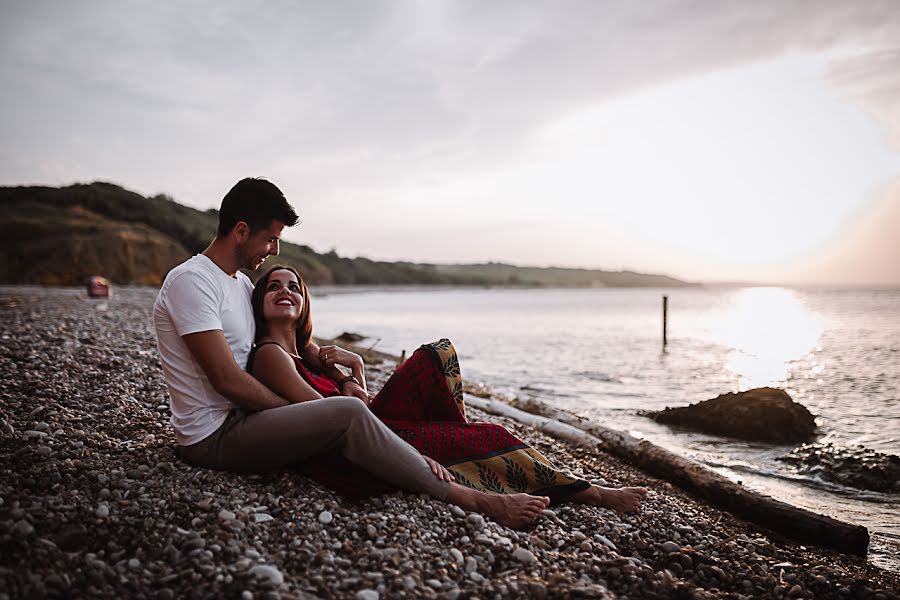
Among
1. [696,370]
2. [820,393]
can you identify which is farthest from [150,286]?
[820,393]

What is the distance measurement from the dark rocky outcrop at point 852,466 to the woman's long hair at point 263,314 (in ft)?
24.4

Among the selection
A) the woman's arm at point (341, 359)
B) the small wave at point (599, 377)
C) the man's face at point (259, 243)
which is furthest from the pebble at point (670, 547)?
the small wave at point (599, 377)

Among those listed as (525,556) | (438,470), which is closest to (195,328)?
(438,470)

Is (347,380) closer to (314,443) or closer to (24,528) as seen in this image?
(314,443)

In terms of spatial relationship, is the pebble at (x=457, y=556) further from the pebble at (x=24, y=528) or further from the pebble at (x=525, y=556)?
the pebble at (x=24, y=528)

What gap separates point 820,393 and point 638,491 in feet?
38.8

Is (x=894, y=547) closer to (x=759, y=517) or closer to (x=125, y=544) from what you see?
(x=759, y=517)

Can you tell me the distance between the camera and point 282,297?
167 inches

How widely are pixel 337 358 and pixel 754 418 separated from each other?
26.8 feet

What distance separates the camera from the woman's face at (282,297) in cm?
420

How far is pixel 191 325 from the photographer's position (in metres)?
3.59

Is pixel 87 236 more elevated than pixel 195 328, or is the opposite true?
pixel 87 236

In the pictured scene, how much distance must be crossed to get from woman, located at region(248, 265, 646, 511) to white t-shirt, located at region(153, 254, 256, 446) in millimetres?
235

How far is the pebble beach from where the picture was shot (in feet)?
9.39
